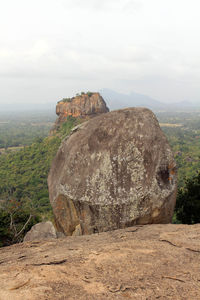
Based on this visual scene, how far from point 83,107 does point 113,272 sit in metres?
43.3

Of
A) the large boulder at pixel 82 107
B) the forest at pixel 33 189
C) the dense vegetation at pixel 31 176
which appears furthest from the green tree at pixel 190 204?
the large boulder at pixel 82 107

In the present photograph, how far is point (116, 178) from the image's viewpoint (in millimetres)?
6516

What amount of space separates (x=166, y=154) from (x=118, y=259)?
13.4ft

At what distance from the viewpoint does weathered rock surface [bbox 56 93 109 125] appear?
1750 inches

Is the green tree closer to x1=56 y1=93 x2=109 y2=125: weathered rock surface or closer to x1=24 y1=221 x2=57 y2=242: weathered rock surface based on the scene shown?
x1=24 y1=221 x2=57 y2=242: weathered rock surface

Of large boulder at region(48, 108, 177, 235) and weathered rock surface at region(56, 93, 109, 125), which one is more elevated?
weathered rock surface at region(56, 93, 109, 125)

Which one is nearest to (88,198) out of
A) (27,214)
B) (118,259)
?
(118,259)

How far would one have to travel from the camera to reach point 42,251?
14.8 ft

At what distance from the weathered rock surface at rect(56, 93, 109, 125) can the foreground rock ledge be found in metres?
41.1

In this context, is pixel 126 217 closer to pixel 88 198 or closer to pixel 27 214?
pixel 88 198

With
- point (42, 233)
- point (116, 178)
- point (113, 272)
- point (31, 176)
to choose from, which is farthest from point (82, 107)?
point (113, 272)

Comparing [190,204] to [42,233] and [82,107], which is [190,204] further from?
[82,107]

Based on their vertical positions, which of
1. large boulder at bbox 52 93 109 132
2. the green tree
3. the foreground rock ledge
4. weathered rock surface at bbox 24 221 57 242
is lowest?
the green tree

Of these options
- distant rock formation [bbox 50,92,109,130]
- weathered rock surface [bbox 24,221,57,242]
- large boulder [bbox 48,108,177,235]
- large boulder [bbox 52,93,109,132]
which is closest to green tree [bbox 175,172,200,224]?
large boulder [bbox 48,108,177,235]
